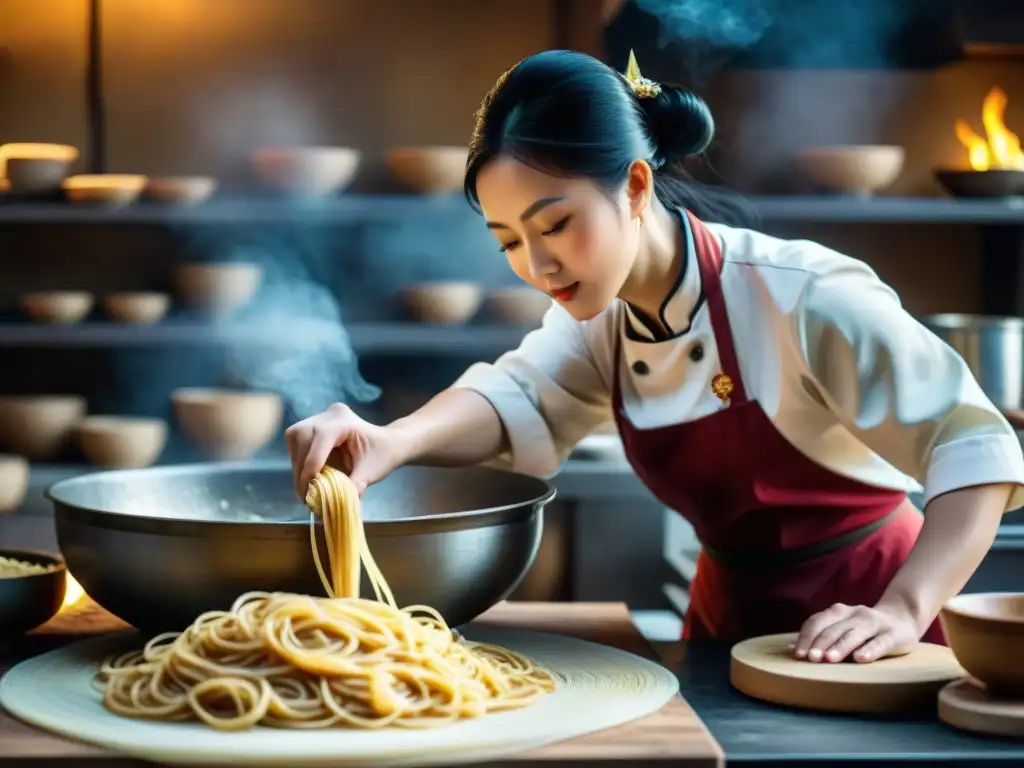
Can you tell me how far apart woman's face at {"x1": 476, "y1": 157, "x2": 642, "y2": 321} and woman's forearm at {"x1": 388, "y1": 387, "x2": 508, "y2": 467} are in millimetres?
289

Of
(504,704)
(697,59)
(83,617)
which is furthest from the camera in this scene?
(697,59)

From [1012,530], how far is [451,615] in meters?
2.10

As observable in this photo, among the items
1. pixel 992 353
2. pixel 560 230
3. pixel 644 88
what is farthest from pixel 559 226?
pixel 992 353

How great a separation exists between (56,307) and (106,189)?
13.5 inches

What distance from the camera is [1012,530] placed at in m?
3.26

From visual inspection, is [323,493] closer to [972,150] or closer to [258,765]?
[258,765]

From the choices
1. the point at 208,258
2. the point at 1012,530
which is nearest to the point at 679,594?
the point at 1012,530

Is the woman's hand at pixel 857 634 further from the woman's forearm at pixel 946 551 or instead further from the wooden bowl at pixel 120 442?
the wooden bowl at pixel 120 442

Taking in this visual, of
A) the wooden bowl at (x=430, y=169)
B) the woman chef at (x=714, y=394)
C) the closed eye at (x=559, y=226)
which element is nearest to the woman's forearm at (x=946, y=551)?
the woman chef at (x=714, y=394)

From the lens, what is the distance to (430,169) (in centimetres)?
379

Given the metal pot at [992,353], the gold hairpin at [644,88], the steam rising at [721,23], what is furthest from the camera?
the steam rising at [721,23]

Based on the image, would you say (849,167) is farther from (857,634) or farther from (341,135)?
(857,634)

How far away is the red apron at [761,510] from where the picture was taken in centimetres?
182

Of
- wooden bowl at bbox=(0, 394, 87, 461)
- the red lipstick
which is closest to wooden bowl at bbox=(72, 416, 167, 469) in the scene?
wooden bowl at bbox=(0, 394, 87, 461)
